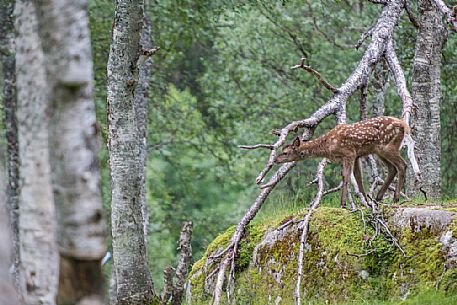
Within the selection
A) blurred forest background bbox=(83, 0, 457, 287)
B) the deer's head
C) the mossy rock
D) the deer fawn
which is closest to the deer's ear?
the deer's head

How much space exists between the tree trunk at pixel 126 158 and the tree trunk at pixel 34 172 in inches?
133

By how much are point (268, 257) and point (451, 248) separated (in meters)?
2.13

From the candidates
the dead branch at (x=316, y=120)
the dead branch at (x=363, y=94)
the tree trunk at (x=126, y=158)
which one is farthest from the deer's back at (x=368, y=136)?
the tree trunk at (x=126, y=158)

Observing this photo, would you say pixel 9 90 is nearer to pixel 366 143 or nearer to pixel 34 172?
pixel 366 143

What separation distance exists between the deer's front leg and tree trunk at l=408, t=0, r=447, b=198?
238 cm

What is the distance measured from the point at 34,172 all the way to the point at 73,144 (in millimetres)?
554

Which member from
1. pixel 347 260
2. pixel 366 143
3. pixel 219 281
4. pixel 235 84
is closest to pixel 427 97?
pixel 366 143

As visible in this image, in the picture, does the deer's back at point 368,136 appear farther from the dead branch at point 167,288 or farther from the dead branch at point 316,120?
the dead branch at point 167,288

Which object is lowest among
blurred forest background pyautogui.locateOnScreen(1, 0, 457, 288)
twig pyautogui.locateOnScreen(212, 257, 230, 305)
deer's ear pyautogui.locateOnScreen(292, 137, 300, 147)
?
twig pyautogui.locateOnScreen(212, 257, 230, 305)

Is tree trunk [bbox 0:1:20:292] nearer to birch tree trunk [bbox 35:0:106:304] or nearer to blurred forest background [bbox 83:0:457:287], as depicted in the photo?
blurred forest background [bbox 83:0:457:287]

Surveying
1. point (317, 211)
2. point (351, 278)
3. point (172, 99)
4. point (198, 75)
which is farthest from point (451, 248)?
point (198, 75)

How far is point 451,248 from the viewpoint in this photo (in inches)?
276

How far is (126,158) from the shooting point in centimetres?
792

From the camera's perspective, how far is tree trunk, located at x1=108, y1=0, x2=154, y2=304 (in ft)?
25.7
